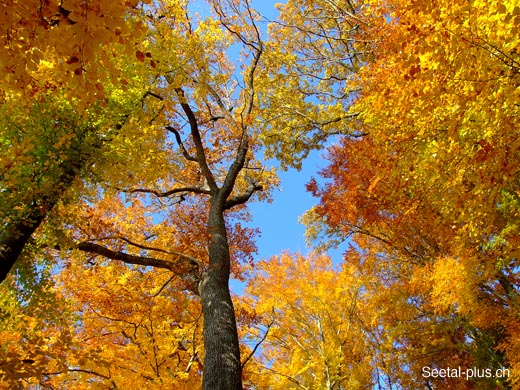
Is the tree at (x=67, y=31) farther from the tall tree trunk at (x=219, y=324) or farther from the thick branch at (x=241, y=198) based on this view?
the thick branch at (x=241, y=198)

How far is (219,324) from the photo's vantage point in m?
4.22

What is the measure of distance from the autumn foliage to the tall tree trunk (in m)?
0.03

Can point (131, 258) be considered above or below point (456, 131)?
below

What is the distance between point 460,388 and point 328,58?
9671 mm

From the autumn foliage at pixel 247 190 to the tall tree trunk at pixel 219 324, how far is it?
0.08ft

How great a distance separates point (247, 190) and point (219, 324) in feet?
13.4

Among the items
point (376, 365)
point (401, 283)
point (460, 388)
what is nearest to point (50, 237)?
point (401, 283)

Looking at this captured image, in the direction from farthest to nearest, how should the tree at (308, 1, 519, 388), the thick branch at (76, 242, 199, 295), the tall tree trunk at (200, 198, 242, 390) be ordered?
1. the thick branch at (76, 242, 199, 295)
2. the tall tree trunk at (200, 198, 242, 390)
3. the tree at (308, 1, 519, 388)

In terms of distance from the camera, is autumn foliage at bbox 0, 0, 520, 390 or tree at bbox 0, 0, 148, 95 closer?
tree at bbox 0, 0, 148, 95

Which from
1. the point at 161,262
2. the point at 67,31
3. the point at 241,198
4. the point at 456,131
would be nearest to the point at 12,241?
the point at 161,262

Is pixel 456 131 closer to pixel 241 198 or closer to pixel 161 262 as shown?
pixel 161 262

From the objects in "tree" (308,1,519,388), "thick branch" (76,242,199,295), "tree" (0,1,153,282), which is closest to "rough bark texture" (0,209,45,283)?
"tree" (0,1,153,282)

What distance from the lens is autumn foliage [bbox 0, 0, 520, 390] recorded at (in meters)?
3.38

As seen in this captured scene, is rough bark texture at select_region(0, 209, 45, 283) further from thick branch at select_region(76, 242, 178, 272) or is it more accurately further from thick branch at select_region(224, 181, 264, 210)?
thick branch at select_region(224, 181, 264, 210)
